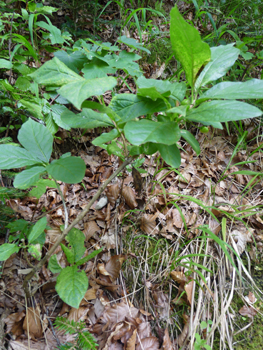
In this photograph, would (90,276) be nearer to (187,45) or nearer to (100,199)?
(100,199)

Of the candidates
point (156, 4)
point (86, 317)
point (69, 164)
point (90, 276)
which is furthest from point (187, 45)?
point (156, 4)

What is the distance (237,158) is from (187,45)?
1.77m

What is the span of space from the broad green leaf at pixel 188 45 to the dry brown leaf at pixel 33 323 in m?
1.44

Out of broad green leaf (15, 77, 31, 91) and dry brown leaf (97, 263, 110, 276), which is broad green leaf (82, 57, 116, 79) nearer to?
broad green leaf (15, 77, 31, 91)

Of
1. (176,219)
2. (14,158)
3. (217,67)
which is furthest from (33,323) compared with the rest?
(217,67)

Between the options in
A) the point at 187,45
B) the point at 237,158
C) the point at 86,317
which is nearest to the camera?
the point at 187,45

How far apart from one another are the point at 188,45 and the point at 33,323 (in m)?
1.51

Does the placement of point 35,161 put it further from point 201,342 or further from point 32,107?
point 201,342

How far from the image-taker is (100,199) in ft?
5.51

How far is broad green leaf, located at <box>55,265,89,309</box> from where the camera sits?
0.93 m

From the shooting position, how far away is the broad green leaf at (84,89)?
1.82ft

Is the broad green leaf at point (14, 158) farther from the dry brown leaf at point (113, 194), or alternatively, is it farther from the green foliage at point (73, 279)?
the dry brown leaf at point (113, 194)

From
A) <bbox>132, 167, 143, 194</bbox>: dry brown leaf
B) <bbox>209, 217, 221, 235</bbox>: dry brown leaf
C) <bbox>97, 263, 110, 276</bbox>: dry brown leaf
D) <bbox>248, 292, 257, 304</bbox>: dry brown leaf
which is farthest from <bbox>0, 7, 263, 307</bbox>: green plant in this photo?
<bbox>248, 292, 257, 304</bbox>: dry brown leaf

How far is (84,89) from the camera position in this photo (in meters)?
0.58
